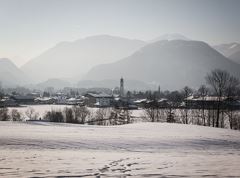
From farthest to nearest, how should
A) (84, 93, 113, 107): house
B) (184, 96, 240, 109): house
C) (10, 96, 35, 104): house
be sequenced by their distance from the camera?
(10, 96, 35, 104): house, (84, 93, 113, 107): house, (184, 96, 240, 109): house

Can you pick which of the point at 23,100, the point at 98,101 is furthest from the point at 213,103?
the point at 23,100

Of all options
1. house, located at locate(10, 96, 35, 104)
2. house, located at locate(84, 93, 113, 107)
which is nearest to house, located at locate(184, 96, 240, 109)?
house, located at locate(84, 93, 113, 107)

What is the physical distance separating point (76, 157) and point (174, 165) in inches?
216

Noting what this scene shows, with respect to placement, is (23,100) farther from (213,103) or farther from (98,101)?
(213,103)

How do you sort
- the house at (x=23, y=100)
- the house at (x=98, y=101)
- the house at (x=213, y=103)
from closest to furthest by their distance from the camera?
the house at (x=213, y=103) → the house at (x=98, y=101) → the house at (x=23, y=100)

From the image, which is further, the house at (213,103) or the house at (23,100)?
the house at (23,100)

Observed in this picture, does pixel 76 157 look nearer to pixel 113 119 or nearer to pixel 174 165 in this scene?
pixel 174 165

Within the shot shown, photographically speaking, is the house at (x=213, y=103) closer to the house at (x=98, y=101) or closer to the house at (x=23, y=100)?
the house at (x=98, y=101)

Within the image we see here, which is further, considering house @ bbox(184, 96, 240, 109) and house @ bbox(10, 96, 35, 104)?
house @ bbox(10, 96, 35, 104)

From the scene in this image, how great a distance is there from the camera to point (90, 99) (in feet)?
537

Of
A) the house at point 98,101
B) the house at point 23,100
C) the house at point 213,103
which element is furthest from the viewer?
the house at point 23,100

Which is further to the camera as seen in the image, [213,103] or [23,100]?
[23,100]

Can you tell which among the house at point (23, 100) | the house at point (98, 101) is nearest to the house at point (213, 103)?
the house at point (98, 101)

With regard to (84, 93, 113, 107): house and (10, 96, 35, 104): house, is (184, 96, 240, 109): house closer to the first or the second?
(84, 93, 113, 107): house
